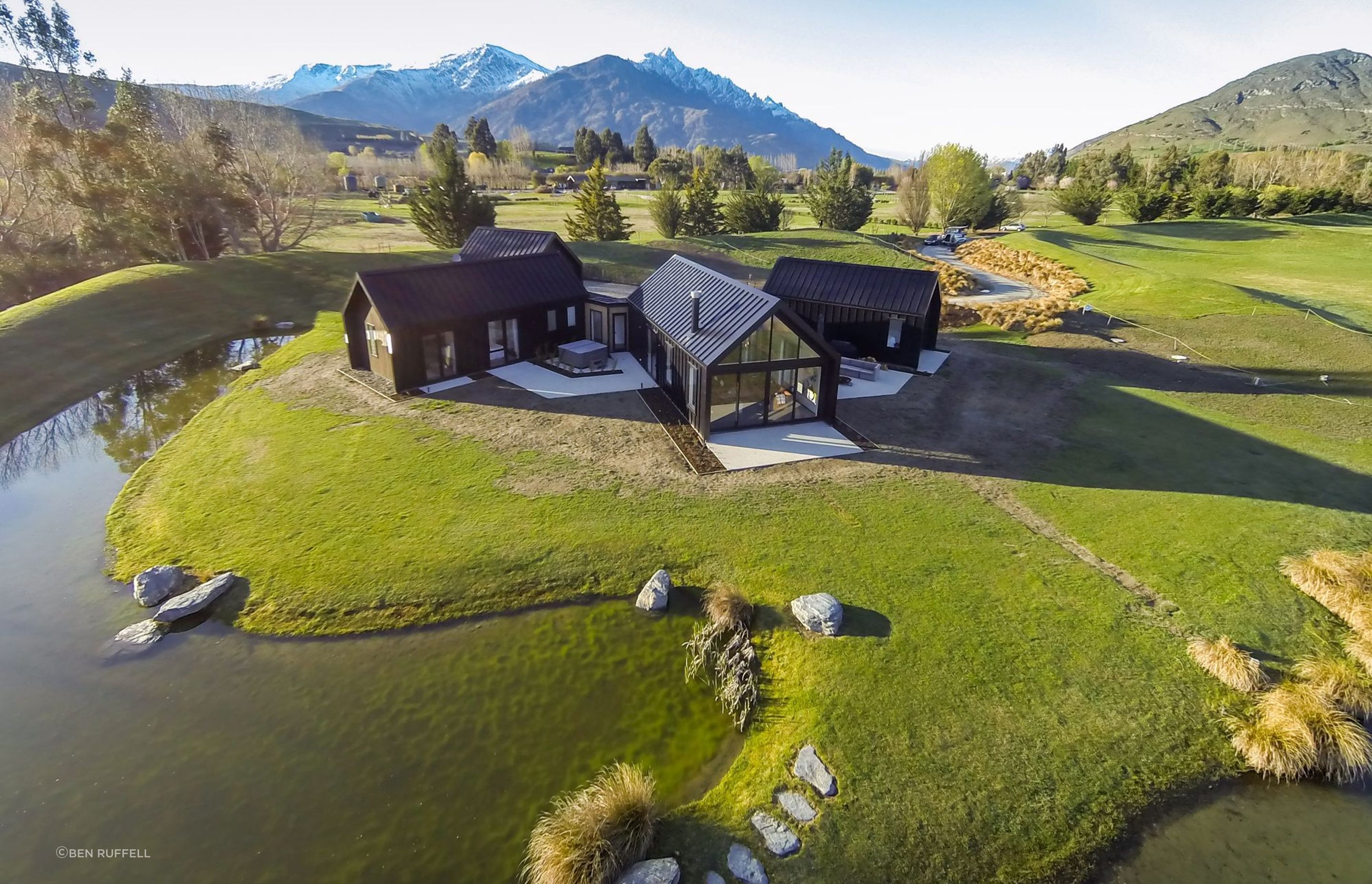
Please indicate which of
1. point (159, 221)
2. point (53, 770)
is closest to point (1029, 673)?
point (53, 770)

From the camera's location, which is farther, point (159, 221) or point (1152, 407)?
point (159, 221)

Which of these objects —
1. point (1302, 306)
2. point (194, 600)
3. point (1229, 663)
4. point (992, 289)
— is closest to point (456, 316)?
point (194, 600)

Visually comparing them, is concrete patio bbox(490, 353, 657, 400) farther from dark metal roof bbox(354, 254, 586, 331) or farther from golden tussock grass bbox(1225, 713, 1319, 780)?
golden tussock grass bbox(1225, 713, 1319, 780)

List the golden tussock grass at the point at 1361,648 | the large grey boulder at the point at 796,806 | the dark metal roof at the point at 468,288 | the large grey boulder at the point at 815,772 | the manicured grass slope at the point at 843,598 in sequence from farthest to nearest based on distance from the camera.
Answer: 1. the dark metal roof at the point at 468,288
2. the golden tussock grass at the point at 1361,648
3. the large grey boulder at the point at 815,772
4. the manicured grass slope at the point at 843,598
5. the large grey boulder at the point at 796,806

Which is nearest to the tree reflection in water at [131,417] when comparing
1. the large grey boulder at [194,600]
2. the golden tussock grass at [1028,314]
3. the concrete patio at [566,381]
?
the large grey boulder at [194,600]

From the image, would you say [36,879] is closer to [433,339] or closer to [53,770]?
[53,770]

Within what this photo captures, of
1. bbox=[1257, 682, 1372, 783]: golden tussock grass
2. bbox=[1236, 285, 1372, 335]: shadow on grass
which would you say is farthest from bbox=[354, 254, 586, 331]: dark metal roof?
bbox=[1236, 285, 1372, 335]: shadow on grass

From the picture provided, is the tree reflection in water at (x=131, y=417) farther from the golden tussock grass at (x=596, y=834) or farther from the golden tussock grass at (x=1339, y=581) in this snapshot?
the golden tussock grass at (x=1339, y=581)
